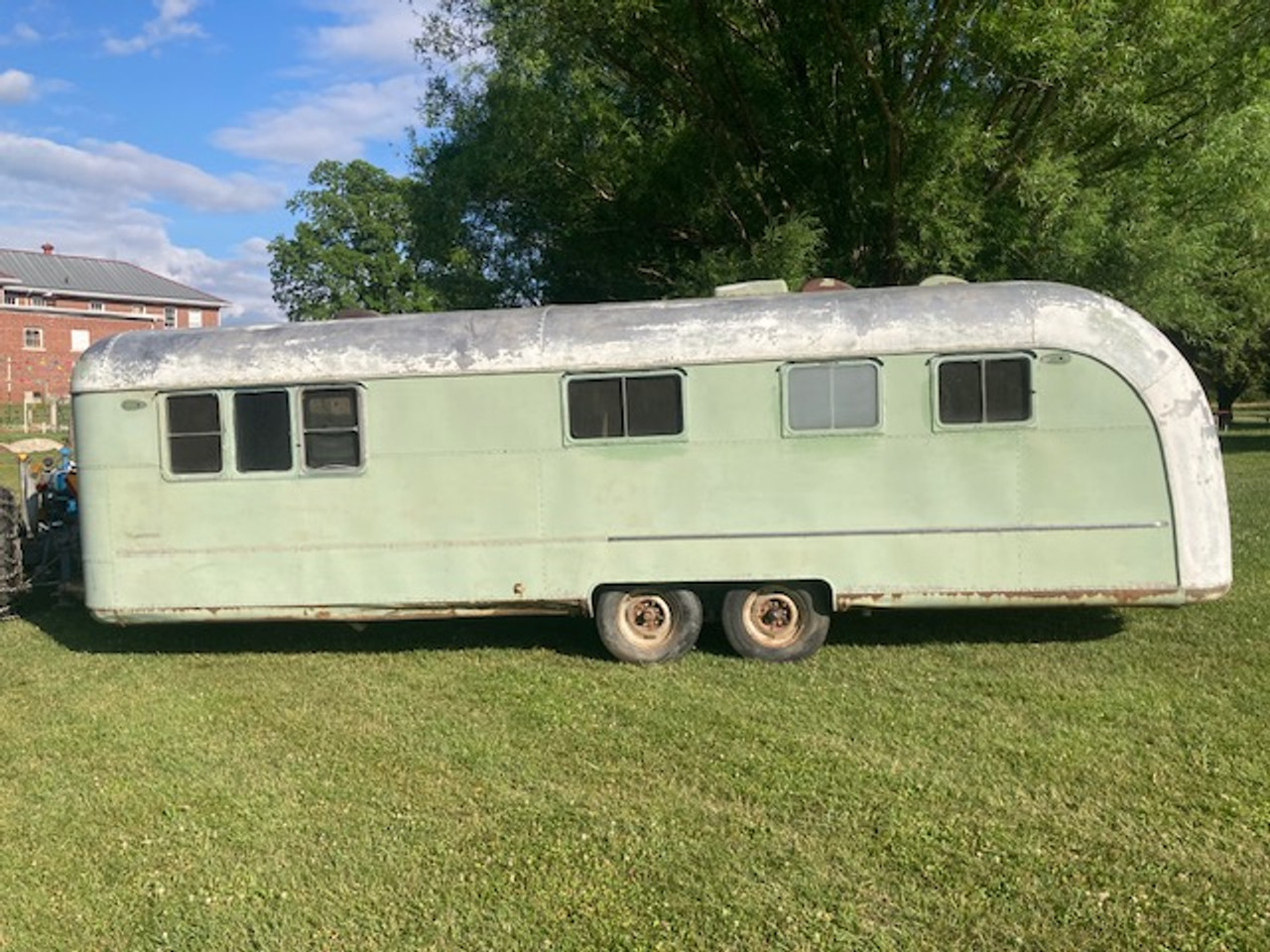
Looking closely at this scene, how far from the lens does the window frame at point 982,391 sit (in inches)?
270

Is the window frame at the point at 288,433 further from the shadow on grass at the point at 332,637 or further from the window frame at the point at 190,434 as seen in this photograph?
the shadow on grass at the point at 332,637

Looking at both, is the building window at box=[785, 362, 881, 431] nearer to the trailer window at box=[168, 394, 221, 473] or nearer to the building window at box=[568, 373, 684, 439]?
the building window at box=[568, 373, 684, 439]

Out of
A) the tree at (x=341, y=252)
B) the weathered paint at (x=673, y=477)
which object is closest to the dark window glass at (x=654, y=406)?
→ the weathered paint at (x=673, y=477)

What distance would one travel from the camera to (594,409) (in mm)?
7219

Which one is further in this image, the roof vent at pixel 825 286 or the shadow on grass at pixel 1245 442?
the shadow on grass at pixel 1245 442

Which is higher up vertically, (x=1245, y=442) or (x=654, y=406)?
(x=654, y=406)

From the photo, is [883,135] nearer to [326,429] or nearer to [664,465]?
[664,465]

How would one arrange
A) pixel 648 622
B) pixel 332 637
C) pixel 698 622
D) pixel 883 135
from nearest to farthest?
pixel 698 622
pixel 648 622
pixel 332 637
pixel 883 135

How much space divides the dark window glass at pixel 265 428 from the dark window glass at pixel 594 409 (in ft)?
6.88

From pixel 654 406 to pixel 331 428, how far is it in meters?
2.36

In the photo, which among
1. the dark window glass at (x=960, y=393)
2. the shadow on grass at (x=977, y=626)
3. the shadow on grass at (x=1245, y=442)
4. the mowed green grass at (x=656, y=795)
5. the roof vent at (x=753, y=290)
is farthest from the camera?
the shadow on grass at (x=1245, y=442)

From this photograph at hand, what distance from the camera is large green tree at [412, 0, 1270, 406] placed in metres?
10.3

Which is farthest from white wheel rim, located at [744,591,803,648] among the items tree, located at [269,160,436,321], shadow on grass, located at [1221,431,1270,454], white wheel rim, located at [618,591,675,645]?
tree, located at [269,160,436,321]

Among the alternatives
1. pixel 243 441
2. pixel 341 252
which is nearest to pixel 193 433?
pixel 243 441
